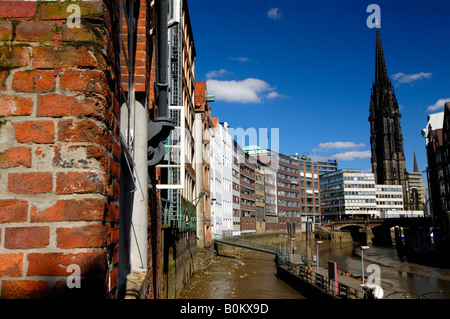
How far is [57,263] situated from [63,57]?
95cm

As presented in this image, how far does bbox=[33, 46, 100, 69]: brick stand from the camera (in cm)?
189

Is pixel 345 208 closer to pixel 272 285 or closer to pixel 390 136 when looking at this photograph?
pixel 390 136

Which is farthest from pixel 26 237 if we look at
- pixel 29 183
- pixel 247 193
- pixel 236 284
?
pixel 247 193

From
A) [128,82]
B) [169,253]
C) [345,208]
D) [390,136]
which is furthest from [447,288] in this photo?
[390,136]

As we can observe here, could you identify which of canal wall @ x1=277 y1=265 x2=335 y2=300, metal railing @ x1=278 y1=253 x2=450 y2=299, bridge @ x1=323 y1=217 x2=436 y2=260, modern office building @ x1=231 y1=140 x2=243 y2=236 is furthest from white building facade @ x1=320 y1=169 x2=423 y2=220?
canal wall @ x1=277 y1=265 x2=335 y2=300

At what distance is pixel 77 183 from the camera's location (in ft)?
5.87

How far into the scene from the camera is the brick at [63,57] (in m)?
1.89

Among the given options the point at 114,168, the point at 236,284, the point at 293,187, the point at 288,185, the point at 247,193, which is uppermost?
the point at 288,185

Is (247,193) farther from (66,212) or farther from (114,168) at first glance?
(66,212)

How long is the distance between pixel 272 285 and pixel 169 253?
1795 cm

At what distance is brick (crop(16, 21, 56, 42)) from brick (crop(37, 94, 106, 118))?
0.30 meters

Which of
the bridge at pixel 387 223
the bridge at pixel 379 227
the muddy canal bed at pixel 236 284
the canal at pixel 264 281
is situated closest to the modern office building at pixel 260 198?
the bridge at pixel 379 227

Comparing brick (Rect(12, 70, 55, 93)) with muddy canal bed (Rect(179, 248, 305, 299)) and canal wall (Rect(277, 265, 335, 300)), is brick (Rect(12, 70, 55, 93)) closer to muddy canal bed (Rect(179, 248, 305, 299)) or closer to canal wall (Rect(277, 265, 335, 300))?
canal wall (Rect(277, 265, 335, 300))

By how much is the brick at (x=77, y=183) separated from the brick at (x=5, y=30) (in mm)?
718
